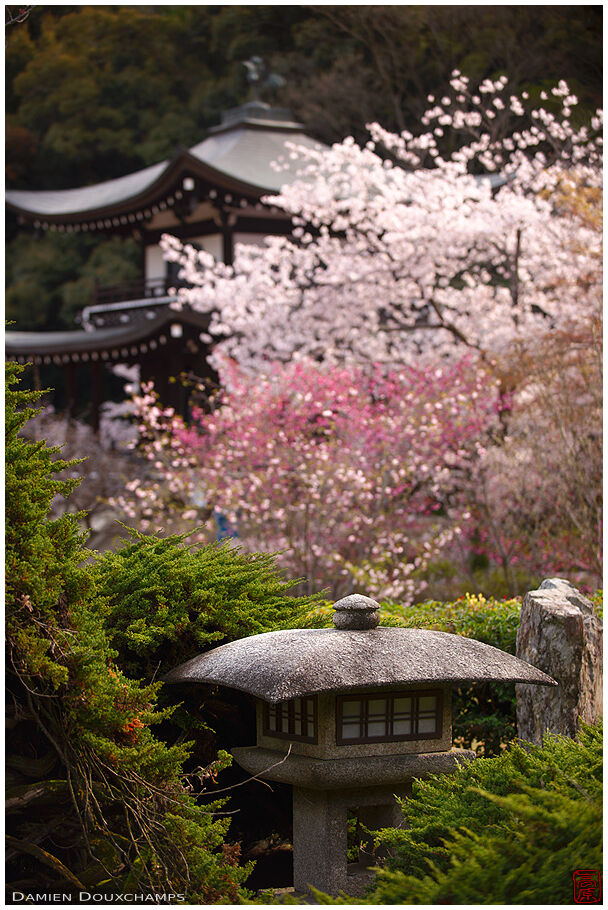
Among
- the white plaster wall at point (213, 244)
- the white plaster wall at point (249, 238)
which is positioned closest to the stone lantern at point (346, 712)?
the white plaster wall at point (213, 244)

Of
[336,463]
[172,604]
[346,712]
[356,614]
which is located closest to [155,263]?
[336,463]

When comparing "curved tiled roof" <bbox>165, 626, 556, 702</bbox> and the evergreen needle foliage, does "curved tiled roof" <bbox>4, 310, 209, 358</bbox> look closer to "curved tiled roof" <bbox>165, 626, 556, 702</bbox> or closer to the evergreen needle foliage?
"curved tiled roof" <bbox>165, 626, 556, 702</bbox>

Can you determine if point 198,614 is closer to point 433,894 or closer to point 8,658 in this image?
point 8,658

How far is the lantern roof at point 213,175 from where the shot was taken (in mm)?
17750

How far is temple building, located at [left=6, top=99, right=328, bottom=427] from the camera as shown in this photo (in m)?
18.0

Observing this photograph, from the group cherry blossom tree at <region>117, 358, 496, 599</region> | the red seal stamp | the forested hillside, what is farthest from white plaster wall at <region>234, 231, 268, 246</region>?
the red seal stamp

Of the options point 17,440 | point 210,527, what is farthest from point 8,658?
point 210,527

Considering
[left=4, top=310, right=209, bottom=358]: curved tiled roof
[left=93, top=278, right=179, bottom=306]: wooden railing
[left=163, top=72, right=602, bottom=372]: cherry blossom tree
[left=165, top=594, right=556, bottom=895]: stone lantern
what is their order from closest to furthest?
[left=165, top=594, right=556, bottom=895]: stone lantern → [left=163, top=72, right=602, bottom=372]: cherry blossom tree → [left=4, top=310, right=209, bottom=358]: curved tiled roof → [left=93, top=278, right=179, bottom=306]: wooden railing

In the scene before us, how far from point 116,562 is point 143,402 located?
830 centimetres

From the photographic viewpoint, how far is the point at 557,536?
465 inches

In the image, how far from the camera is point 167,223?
20797mm

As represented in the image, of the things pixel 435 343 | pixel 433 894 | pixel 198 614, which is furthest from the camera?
pixel 435 343

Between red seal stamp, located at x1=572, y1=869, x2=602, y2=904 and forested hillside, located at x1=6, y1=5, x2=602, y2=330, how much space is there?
2218 centimetres

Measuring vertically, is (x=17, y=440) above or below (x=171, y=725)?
above
